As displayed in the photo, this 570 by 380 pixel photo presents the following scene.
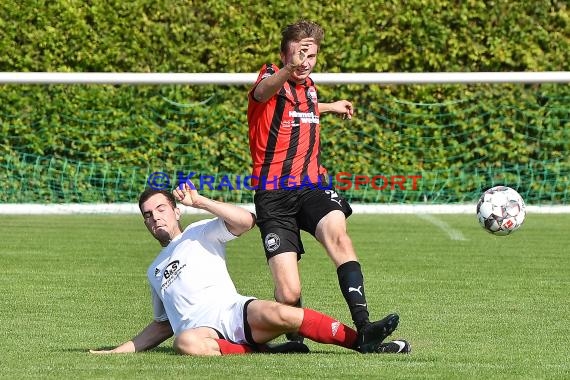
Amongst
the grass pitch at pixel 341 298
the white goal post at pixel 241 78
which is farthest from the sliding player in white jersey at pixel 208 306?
the white goal post at pixel 241 78

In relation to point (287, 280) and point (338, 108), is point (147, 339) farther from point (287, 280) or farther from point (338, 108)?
point (338, 108)

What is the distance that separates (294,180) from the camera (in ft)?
24.6

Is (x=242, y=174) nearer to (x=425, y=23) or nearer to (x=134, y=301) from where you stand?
(x=425, y=23)

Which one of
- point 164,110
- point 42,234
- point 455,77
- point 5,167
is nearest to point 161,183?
point 164,110

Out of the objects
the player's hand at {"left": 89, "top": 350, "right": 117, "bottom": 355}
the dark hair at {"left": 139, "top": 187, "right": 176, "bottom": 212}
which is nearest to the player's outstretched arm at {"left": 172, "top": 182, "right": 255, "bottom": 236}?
the dark hair at {"left": 139, "top": 187, "right": 176, "bottom": 212}

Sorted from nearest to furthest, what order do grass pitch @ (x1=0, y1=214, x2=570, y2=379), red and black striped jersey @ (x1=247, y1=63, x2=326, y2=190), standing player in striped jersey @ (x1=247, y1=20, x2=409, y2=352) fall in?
grass pitch @ (x1=0, y1=214, x2=570, y2=379)
standing player in striped jersey @ (x1=247, y1=20, x2=409, y2=352)
red and black striped jersey @ (x1=247, y1=63, x2=326, y2=190)

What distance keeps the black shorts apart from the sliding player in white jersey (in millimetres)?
462

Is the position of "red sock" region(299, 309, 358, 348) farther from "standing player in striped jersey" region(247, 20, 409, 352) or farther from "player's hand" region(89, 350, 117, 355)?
"player's hand" region(89, 350, 117, 355)

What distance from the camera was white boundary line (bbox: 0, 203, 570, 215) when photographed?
15.8 meters

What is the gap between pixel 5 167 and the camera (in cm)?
1605

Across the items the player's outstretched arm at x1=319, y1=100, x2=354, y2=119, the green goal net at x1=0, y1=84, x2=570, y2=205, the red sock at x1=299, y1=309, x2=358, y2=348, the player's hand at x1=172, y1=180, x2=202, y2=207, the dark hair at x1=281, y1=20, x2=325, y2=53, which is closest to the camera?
the player's hand at x1=172, y1=180, x2=202, y2=207

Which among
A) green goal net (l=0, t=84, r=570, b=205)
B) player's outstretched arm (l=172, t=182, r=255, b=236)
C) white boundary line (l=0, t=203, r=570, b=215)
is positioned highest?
player's outstretched arm (l=172, t=182, r=255, b=236)

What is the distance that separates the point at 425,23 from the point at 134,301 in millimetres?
8560

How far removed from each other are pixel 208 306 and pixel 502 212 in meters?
3.13
